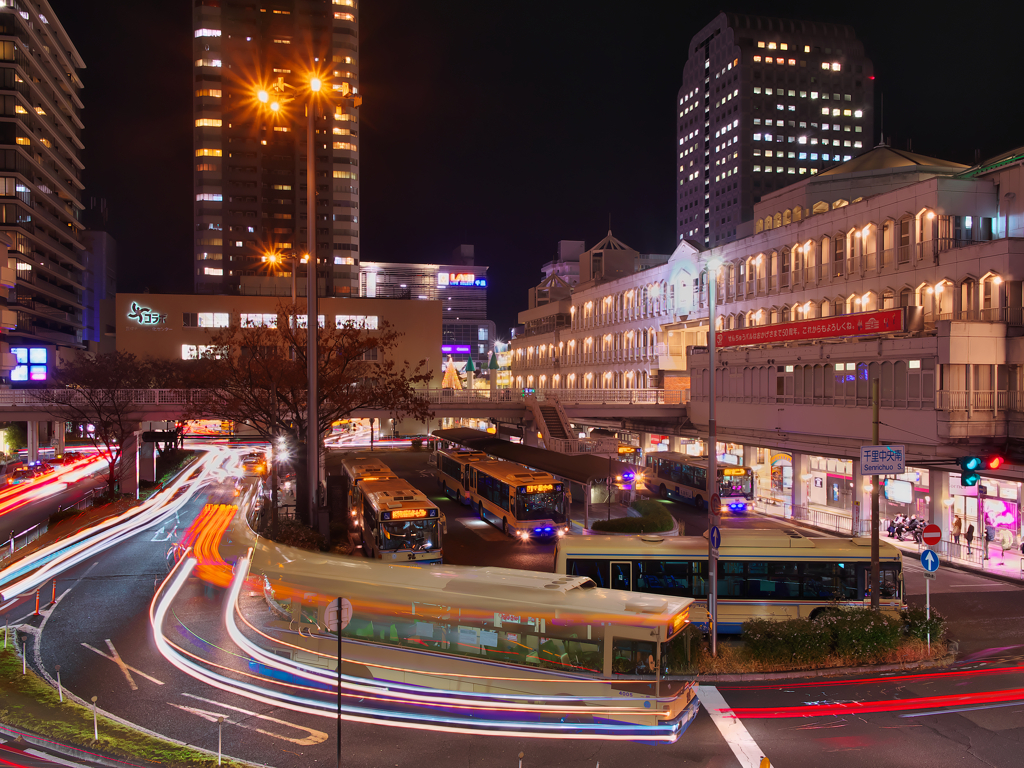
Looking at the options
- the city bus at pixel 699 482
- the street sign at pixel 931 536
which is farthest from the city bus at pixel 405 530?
the city bus at pixel 699 482

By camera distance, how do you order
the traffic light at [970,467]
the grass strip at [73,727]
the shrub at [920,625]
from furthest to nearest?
1. the shrub at [920,625]
2. the traffic light at [970,467]
3. the grass strip at [73,727]

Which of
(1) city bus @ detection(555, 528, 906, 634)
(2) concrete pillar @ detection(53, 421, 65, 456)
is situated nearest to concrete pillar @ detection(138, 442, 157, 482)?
(2) concrete pillar @ detection(53, 421, 65, 456)

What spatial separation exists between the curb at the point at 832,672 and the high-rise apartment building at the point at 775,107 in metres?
145

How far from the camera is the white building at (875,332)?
95.1 ft

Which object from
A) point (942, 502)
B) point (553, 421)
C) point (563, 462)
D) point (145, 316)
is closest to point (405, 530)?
point (563, 462)

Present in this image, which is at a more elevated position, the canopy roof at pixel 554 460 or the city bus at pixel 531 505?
the canopy roof at pixel 554 460

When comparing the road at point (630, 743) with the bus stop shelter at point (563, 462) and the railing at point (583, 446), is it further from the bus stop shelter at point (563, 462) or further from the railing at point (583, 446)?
the railing at point (583, 446)

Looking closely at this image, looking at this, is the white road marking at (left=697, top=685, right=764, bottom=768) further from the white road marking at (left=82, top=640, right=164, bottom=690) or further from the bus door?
the white road marking at (left=82, top=640, right=164, bottom=690)

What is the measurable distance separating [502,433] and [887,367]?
5003 centimetres

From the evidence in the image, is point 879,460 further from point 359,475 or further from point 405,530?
point 359,475

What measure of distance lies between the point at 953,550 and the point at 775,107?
148568mm

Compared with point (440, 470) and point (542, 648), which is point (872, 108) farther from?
point (542, 648)

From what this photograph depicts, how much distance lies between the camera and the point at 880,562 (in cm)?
1834

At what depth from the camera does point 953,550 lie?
92.1 ft
